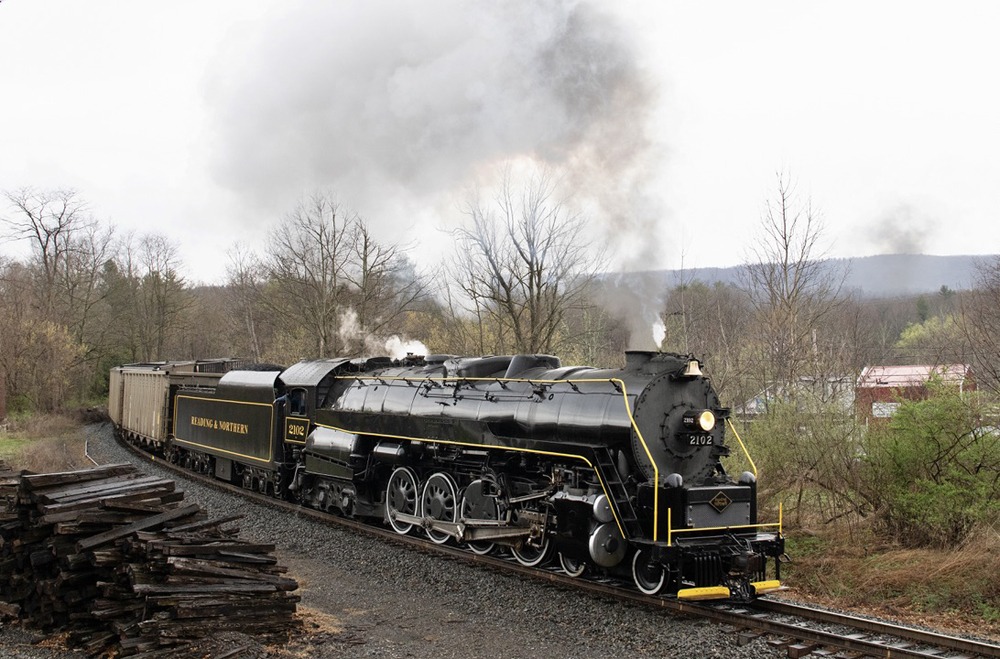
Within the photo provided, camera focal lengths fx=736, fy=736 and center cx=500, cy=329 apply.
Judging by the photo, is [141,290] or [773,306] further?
[141,290]

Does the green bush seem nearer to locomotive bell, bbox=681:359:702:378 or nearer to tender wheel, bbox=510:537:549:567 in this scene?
locomotive bell, bbox=681:359:702:378

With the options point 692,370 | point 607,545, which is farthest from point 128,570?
point 692,370

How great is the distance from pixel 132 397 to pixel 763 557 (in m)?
25.5

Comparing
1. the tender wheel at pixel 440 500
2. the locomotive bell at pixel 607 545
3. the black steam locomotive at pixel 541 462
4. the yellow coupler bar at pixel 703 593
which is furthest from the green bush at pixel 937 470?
the tender wheel at pixel 440 500

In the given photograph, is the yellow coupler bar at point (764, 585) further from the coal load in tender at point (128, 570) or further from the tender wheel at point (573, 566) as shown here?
the coal load in tender at point (128, 570)

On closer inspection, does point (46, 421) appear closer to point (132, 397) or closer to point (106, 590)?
point (132, 397)

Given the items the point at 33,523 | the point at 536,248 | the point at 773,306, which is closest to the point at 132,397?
the point at 536,248

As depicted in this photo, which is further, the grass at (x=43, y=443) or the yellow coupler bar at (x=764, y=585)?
the grass at (x=43, y=443)

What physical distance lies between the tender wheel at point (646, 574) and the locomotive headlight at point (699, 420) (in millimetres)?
1601

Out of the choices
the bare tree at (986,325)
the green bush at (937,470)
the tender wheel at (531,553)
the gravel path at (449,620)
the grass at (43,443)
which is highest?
the bare tree at (986,325)

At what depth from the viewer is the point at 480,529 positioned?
10.4m

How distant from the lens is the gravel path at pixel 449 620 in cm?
711

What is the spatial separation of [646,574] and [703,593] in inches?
41.5

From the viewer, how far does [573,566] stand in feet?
30.7
